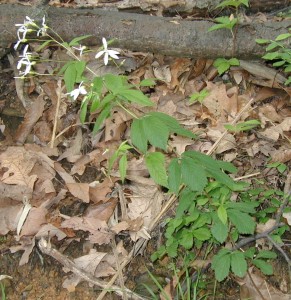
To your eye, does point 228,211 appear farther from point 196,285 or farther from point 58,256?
point 58,256

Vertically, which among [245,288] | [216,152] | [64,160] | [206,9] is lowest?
[245,288]

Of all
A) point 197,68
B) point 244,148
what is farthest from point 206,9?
point 244,148

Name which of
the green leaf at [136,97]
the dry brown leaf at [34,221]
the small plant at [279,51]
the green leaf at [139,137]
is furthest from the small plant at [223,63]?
the dry brown leaf at [34,221]

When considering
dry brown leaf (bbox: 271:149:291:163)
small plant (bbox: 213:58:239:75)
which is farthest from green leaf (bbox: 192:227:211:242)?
small plant (bbox: 213:58:239:75)

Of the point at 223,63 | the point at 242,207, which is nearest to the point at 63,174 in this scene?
the point at 242,207

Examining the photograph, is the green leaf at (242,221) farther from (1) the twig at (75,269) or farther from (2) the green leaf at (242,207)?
(1) the twig at (75,269)

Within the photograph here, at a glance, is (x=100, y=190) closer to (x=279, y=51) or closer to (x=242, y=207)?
(x=242, y=207)
